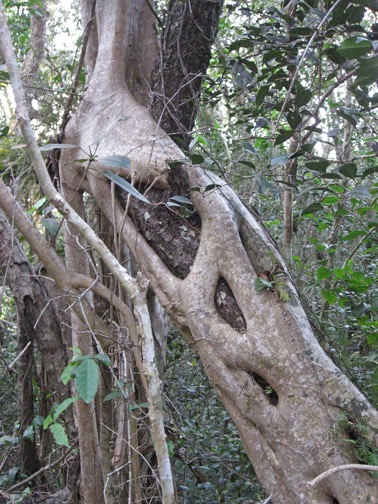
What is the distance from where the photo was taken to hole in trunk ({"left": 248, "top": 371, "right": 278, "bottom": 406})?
177 centimetres

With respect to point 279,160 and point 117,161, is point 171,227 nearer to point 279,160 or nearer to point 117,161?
point 117,161

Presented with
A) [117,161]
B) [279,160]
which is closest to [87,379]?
[117,161]

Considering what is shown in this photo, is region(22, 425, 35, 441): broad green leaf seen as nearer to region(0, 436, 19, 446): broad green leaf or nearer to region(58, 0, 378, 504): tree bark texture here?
region(0, 436, 19, 446): broad green leaf

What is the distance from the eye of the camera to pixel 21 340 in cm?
274

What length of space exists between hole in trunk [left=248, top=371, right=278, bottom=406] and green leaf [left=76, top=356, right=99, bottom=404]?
24.2 inches

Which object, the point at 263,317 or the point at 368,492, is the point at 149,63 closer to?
the point at 263,317

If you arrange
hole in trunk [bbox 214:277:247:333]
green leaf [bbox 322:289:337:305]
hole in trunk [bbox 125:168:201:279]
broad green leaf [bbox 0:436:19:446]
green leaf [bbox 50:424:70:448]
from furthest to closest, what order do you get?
broad green leaf [bbox 0:436:19:446]
green leaf [bbox 322:289:337:305]
hole in trunk [bbox 125:168:201:279]
hole in trunk [bbox 214:277:247:333]
green leaf [bbox 50:424:70:448]

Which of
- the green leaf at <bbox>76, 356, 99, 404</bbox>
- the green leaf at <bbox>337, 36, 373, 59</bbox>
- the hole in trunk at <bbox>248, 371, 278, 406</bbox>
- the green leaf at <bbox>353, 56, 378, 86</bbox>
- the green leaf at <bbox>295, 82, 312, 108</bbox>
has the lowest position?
the hole in trunk at <bbox>248, 371, 278, 406</bbox>

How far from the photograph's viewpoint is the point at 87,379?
1364mm

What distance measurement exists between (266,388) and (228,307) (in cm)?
30

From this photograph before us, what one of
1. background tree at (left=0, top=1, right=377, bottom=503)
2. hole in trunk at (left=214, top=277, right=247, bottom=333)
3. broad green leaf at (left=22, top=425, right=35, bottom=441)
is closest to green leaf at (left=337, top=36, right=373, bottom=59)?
background tree at (left=0, top=1, right=377, bottom=503)

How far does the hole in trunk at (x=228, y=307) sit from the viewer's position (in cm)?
189

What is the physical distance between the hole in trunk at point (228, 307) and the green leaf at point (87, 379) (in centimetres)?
64

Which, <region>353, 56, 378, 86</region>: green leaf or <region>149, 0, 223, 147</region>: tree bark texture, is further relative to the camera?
<region>149, 0, 223, 147</region>: tree bark texture
